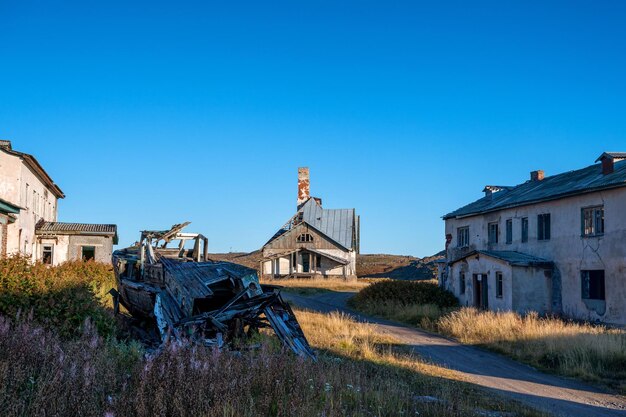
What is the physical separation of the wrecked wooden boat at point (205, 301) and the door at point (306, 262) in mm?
36439

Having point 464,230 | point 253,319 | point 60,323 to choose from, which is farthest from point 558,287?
point 60,323

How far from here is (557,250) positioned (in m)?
25.9

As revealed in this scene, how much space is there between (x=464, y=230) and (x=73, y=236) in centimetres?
2364

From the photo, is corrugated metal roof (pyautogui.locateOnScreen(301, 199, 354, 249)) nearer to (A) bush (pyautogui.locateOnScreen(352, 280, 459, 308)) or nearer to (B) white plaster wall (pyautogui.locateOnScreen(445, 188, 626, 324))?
(A) bush (pyautogui.locateOnScreen(352, 280, 459, 308))

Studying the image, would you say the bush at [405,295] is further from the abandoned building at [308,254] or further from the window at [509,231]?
the abandoned building at [308,254]

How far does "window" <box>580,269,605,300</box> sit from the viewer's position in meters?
23.5

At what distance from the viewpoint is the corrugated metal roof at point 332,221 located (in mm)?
54772

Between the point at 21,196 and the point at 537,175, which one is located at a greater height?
the point at 537,175

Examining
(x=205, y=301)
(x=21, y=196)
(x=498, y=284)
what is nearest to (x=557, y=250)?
(x=498, y=284)

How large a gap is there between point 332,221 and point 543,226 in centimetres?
3082

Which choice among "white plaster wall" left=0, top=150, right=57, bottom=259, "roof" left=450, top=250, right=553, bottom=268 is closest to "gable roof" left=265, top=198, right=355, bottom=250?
"white plaster wall" left=0, top=150, right=57, bottom=259

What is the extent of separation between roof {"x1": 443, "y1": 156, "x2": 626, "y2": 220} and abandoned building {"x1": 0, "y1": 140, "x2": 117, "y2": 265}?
71.3 ft

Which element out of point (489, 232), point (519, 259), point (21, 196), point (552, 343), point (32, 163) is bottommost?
point (552, 343)

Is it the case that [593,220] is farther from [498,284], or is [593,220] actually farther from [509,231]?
[509,231]
